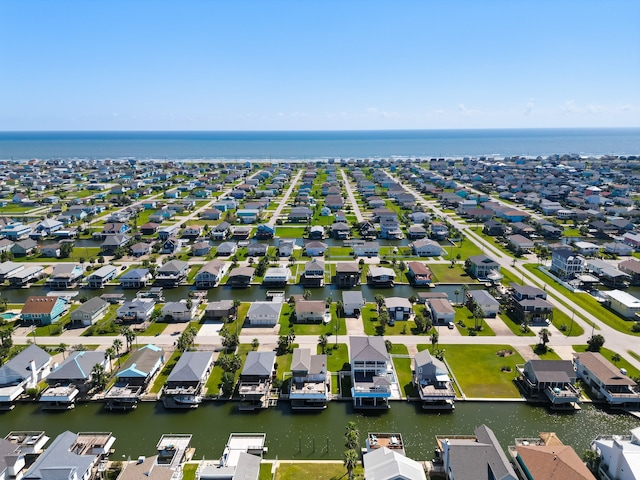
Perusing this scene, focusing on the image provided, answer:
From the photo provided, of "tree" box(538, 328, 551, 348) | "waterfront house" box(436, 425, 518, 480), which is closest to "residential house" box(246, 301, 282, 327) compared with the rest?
"waterfront house" box(436, 425, 518, 480)

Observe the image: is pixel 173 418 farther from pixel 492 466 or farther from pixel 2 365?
pixel 492 466

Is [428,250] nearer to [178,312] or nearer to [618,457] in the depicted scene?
[178,312]

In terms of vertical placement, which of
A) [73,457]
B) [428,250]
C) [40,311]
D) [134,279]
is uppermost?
[428,250]

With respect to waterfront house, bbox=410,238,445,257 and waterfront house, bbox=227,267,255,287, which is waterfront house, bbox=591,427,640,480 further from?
waterfront house, bbox=410,238,445,257

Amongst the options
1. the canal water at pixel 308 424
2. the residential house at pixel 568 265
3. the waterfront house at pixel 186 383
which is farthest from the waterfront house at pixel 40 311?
the residential house at pixel 568 265

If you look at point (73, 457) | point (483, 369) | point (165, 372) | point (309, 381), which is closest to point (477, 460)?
point (483, 369)

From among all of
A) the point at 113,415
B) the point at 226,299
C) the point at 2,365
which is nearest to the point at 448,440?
the point at 113,415

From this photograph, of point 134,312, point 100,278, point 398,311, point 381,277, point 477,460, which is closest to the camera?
point 477,460
